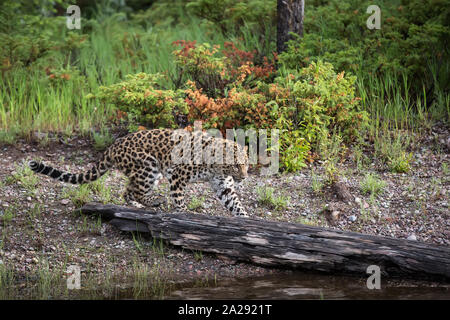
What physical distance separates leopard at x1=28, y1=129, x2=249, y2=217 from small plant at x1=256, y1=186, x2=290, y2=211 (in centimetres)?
63

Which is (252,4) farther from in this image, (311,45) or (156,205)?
(156,205)

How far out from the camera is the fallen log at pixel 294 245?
5.98 m

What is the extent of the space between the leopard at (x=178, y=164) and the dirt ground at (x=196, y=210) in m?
0.57

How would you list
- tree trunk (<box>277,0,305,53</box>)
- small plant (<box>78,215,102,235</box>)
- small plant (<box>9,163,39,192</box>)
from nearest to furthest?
1. small plant (<box>78,215,102,235</box>)
2. small plant (<box>9,163,39,192</box>)
3. tree trunk (<box>277,0,305,53</box>)

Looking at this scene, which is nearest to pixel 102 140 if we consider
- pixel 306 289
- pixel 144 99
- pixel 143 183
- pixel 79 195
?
pixel 144 99

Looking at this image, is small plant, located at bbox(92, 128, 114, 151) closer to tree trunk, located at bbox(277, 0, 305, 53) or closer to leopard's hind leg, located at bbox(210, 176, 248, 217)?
leopard's hind leg, located at bbox(210, 176, 248, 217)

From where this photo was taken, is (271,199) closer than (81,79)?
Yes

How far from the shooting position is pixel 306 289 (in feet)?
19.9

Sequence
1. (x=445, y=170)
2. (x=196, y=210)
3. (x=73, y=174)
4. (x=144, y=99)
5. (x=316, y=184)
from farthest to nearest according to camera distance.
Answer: (x=144, y=99) < (x=445, y=170) < (x=316, y=184) < (x=196, y=210) < (x=73, y=174)

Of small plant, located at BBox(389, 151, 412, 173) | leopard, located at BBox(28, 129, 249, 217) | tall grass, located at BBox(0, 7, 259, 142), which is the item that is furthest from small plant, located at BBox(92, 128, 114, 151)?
small plant, located at BBox(389, 151, 412, 173)

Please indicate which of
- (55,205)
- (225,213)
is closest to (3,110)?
(55,205)

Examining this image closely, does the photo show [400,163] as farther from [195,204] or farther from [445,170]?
[195,204]

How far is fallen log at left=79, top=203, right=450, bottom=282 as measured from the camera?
598cm

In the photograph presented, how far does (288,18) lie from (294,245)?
539cm
